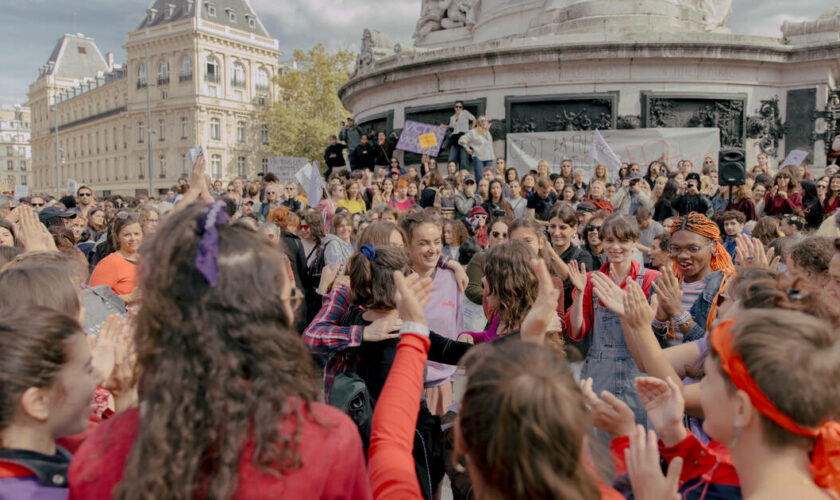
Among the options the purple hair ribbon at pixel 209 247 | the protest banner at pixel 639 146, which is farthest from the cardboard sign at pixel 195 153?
the protest banner at pixel 639 146

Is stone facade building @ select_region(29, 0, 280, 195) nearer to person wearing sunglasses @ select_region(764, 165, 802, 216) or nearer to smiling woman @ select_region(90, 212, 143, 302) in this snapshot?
person wearing sunglasses @ select_region(764, 165, 802, 216)

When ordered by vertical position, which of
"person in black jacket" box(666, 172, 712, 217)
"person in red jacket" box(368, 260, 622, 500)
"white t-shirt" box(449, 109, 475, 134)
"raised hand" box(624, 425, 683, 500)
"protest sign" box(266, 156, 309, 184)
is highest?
"white t-shirt" box(449, 109, 475, 134)

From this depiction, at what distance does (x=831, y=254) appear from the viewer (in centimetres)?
347

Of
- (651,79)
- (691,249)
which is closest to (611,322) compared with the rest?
(691,249)

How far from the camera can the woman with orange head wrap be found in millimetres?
3703

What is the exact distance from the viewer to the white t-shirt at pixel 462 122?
14.4 m

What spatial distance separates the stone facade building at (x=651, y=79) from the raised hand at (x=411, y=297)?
491 inches

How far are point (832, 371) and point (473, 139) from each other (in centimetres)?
1248

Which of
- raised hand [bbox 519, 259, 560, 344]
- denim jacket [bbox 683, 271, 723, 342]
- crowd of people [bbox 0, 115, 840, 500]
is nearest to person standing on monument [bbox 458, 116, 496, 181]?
denim jacket [bbox 683, 271, 723, 342]

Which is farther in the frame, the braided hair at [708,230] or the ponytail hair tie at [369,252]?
the braided hair at [708,230]

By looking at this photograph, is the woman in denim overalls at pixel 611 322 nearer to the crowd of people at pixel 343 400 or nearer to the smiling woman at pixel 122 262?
the crowd of people at pixel 343 400

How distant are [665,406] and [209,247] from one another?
1657mm

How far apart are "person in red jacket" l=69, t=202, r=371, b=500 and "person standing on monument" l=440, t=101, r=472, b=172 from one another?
41.8ft

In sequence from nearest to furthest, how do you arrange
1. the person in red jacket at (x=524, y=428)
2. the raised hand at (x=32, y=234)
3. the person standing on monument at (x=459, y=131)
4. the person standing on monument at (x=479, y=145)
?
the person in red jacket at (x=524, y=428)
the raised hand at (x=32, y=234)
the person standing on monument at (x=479, y=145)
the person standing on monument at (x=459, y=131)
